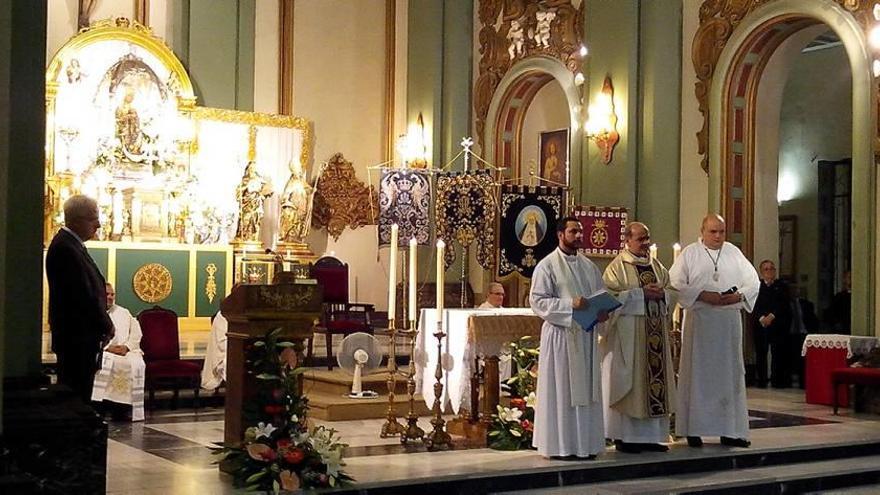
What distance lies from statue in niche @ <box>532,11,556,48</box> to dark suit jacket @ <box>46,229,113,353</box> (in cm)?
979

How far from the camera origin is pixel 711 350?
8.17 meters

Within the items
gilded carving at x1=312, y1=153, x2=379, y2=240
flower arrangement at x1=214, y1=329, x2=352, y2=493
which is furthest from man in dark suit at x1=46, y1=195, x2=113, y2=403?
gilded carving at x1=312, y1=153, x2=379, y2=240

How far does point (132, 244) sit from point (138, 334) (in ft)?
17.0

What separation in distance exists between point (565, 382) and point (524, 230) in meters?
5.58

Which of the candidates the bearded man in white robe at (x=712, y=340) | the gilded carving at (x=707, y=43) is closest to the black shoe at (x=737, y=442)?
the bearded man in white robe at (x=712, y=340)

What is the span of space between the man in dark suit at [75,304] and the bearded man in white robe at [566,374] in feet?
9.15

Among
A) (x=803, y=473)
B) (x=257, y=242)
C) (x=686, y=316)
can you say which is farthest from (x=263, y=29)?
(x=803, y=473)

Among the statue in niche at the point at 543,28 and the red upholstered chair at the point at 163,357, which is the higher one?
the statue in niche at the point at 543,28

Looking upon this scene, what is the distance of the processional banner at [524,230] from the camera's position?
42.1ft

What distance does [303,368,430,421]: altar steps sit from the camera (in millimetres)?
9609

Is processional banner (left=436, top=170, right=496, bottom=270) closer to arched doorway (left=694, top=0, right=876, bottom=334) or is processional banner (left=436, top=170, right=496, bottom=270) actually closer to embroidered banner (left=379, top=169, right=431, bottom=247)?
embroidered banner (left=379, top=169, right=431, bottom=247)

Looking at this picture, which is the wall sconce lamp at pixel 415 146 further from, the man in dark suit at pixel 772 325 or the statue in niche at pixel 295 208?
the man in dark suit at pixel 772 325

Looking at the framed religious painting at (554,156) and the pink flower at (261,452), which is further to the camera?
the framed religious painting at (554,156)

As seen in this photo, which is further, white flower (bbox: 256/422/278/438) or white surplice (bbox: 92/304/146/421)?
white surplice (bbox: 92/304/146/421)
